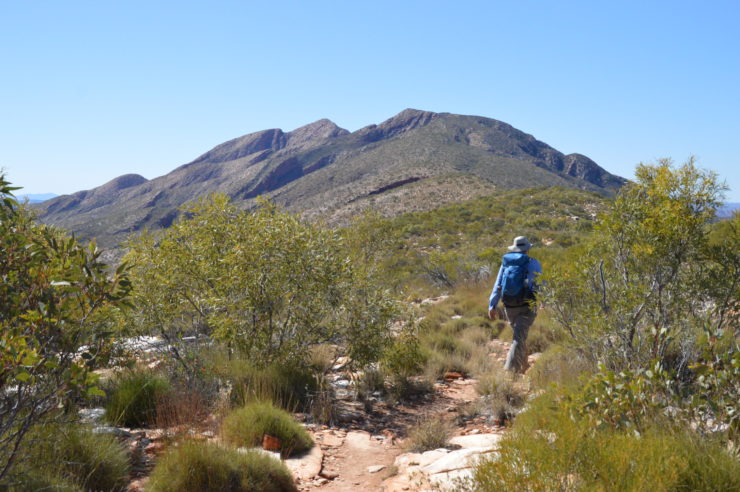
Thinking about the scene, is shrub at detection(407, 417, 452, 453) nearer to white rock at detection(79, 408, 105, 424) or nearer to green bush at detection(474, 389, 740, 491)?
green bush at detection(474, 389, 740, 491)

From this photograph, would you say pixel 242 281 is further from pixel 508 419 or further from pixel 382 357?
pixel 508 419

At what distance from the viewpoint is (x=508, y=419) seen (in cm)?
514

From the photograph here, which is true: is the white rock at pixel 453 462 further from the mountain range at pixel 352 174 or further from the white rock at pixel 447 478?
the mountain range at pixel 352 174

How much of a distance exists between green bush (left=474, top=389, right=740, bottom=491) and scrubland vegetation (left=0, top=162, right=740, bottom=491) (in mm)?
13

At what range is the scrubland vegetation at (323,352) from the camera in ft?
8.84

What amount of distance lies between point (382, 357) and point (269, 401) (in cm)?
187

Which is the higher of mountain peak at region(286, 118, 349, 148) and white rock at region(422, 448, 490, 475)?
mountain peak at region(286, 118, 349, 148)

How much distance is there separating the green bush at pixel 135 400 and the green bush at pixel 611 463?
143 inches

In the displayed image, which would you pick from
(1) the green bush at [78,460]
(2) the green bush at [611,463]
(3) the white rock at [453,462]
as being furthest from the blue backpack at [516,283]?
(1) the green bush at [78,460]

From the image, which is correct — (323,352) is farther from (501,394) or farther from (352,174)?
(352,174)

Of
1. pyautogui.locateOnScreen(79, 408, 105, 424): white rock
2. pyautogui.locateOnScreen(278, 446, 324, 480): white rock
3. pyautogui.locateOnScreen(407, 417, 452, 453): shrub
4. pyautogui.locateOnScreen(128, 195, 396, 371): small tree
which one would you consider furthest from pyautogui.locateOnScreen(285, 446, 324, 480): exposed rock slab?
pyautogui.locateOnScreen(79, 408, 105, 424): white rock

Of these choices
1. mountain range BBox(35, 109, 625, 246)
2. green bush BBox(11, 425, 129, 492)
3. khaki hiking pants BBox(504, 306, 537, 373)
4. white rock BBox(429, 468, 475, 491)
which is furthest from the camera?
mountain range BBox(35, 109, 625, 246)

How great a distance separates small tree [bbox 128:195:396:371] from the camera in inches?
224

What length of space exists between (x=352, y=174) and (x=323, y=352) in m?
58.7
